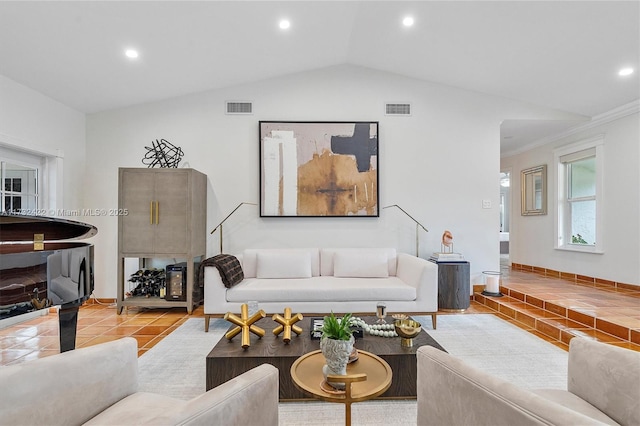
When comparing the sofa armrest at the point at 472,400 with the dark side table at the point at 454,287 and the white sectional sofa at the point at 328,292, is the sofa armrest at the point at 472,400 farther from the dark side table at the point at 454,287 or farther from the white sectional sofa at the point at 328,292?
the dark side table at the point at 454,287

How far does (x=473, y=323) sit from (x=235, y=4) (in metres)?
3.90

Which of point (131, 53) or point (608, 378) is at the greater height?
point (131, 53)

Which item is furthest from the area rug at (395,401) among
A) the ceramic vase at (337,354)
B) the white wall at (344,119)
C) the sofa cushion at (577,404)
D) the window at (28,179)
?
the window at (28,179)

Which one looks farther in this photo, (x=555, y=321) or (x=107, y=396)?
(x=555, y=321)

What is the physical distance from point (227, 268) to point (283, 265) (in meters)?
0.68

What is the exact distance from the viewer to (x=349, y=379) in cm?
119

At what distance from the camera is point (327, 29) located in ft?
11.4

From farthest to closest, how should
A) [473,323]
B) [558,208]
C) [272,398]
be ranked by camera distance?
[558,208]
[473,323]
[272,398]

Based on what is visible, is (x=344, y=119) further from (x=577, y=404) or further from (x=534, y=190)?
(x=534, y=190)

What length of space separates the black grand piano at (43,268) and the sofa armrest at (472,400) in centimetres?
211

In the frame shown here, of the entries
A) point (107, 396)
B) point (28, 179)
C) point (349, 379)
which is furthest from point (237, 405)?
point (28, 179)

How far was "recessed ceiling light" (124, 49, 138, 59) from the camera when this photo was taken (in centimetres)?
315

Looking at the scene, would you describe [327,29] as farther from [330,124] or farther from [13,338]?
[13,338]

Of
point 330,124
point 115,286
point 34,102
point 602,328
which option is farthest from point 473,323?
point 34,102
